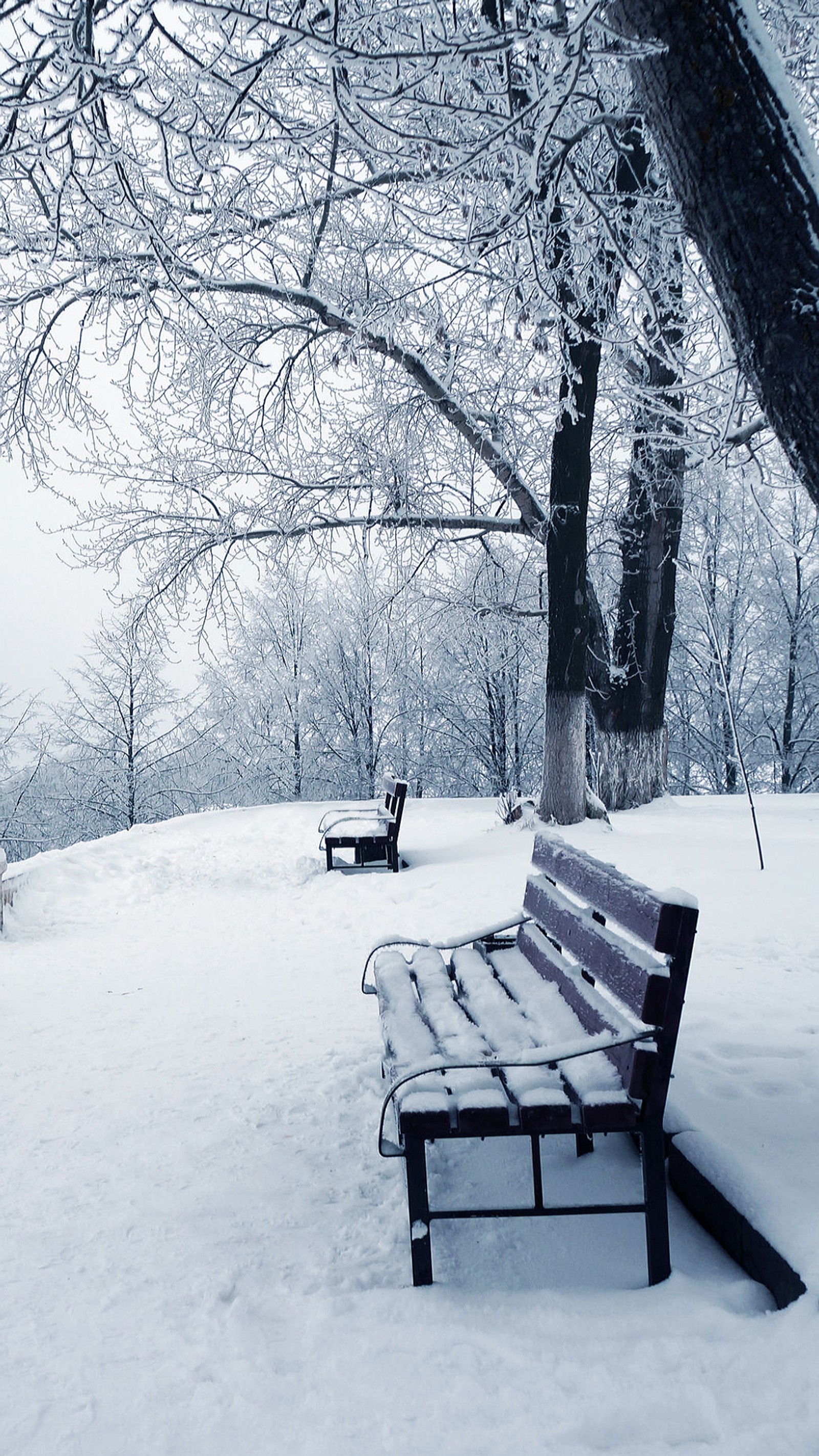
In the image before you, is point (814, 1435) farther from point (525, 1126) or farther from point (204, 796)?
point (204, 796)

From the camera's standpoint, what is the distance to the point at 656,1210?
86.8 inches

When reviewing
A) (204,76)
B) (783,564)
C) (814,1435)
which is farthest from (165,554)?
(783,564)

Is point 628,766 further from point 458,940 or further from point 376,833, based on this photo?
point 458,940

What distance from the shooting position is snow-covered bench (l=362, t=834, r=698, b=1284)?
7.04 feet

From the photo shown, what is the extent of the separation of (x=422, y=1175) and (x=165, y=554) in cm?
943

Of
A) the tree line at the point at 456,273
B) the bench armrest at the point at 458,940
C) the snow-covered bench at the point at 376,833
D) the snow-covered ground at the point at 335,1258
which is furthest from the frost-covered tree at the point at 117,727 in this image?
the bench armrest at the point at 458,940

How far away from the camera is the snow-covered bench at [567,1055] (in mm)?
2145

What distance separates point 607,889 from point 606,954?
0.22 metres

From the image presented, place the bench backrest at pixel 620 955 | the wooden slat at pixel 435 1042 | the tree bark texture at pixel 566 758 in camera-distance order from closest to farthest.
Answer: the wooden slat at pixel 435 1042 → the bench backrest at pixel 620 955 → the tree bark texture at pixel 566 758

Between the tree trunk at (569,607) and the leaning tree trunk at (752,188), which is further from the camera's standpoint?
the tree trunk at (569,607)

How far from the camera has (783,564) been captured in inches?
811

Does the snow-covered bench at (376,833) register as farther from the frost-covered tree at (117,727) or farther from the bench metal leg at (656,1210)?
the frost-covered tree at (117,727)

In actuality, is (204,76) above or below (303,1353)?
above

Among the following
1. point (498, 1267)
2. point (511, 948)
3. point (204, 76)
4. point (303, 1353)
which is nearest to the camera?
point (303, 1353)
